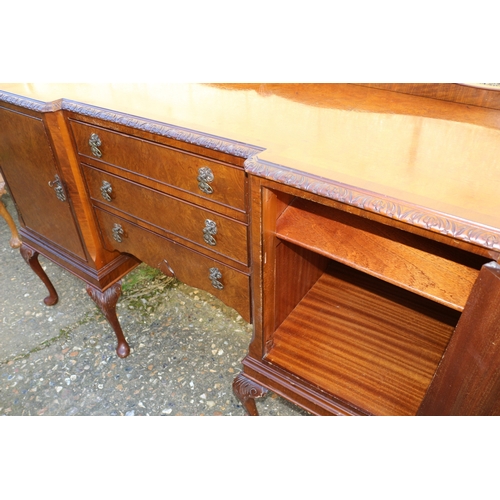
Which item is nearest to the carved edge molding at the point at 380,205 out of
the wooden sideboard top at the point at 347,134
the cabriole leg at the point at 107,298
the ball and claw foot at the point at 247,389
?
the wooden sideboard top at the point at 347,134

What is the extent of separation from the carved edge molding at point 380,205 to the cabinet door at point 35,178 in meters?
0.88

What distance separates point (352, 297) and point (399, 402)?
16.9 inches

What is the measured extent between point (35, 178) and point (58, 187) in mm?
145

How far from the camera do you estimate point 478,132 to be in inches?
39.5

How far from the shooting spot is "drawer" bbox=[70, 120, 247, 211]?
3.44ft

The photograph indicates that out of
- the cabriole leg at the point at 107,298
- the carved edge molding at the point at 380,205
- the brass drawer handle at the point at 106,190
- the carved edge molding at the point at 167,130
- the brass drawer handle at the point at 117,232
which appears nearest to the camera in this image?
the carved edge molding at the point at 380,205

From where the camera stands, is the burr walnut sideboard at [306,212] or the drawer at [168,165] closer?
the burr walnut sideboard at [306,212]

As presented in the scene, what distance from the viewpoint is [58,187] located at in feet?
4.89

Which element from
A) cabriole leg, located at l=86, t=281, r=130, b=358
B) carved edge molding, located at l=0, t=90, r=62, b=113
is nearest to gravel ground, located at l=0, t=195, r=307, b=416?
cabriole leg, located at l=86, t=281, r=130, b=358

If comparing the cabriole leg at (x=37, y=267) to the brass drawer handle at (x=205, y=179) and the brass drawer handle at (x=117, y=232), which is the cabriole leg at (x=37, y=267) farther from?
the brass drawer handle at (x=205, y=179)

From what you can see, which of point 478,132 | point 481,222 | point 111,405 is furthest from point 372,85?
point 111,405

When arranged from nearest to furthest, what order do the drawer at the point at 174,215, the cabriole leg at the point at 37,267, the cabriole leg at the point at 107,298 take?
the drawer at the point at 174,215, the cabriole leg at the point at 107,298, the cabriole leg at the point at 37,267

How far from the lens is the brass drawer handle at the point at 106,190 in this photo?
1.39 meters

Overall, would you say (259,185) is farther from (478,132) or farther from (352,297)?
(352,297)
